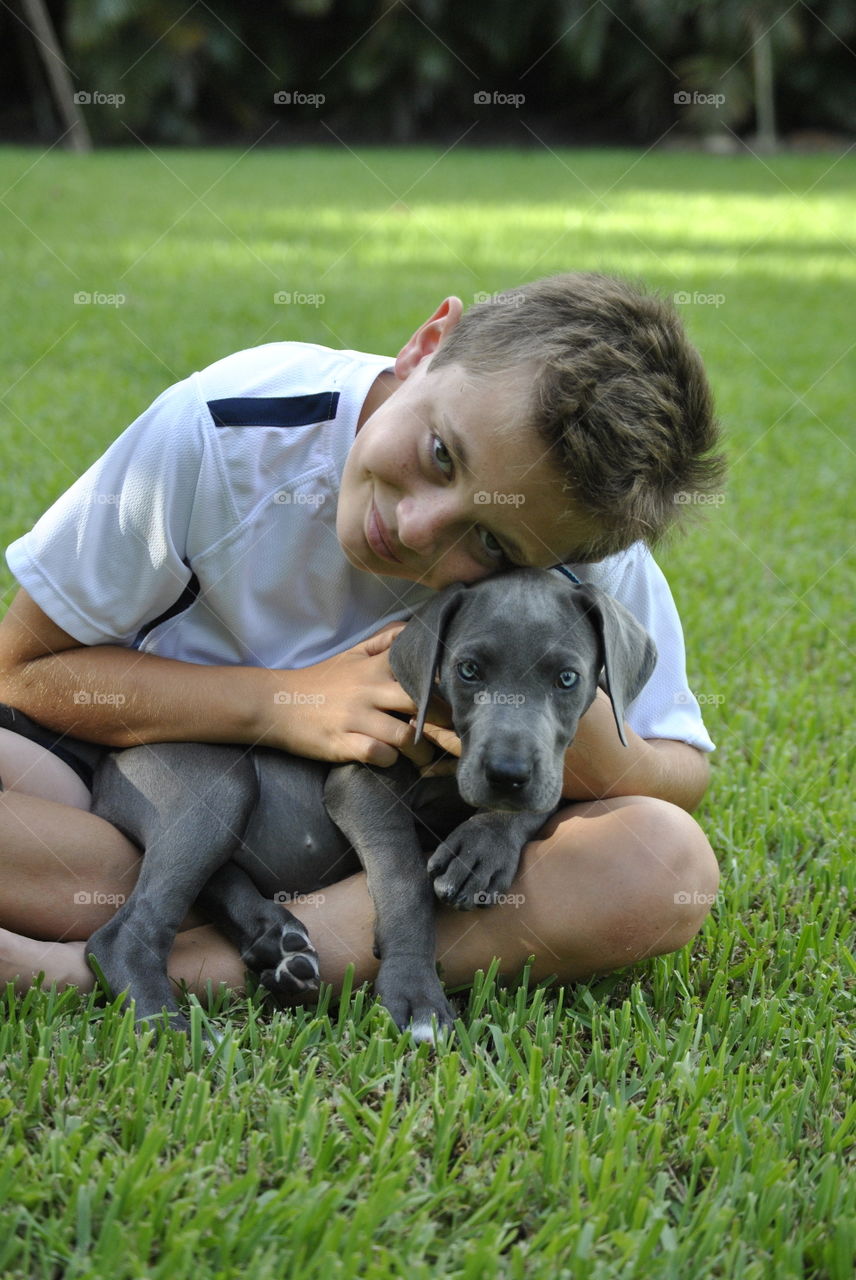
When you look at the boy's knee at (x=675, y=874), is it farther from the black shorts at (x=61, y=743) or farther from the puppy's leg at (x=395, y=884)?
the black shorts at (x=61, y=743)

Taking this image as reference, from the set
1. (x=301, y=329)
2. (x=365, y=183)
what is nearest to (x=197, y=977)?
(x=301, y=329)

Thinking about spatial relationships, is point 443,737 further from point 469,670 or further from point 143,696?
point 143,696

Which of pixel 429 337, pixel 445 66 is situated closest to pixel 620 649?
pixel 429 337

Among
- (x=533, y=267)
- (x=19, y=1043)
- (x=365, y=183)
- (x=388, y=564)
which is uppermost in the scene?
(x=388, y=564)

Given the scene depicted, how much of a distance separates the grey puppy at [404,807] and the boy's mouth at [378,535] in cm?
16

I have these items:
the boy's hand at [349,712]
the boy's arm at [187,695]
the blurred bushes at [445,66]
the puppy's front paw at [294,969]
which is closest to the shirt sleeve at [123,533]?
the boy's arm at [187,695]

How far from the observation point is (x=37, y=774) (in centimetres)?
318

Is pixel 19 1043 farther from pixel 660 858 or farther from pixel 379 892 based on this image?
pixel 660 858

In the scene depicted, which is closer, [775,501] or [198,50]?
[775,501]

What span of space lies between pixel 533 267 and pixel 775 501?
4.88 meters

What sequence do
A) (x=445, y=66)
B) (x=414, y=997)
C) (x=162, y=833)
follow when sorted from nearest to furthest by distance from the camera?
1. (x=414, y=997)
2. (x=162, y=833)
3. (x=445, y=66)

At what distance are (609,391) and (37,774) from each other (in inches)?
64.7

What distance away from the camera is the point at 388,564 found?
3039 millimetres

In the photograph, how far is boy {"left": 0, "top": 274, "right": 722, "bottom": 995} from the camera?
2803 millimetres
